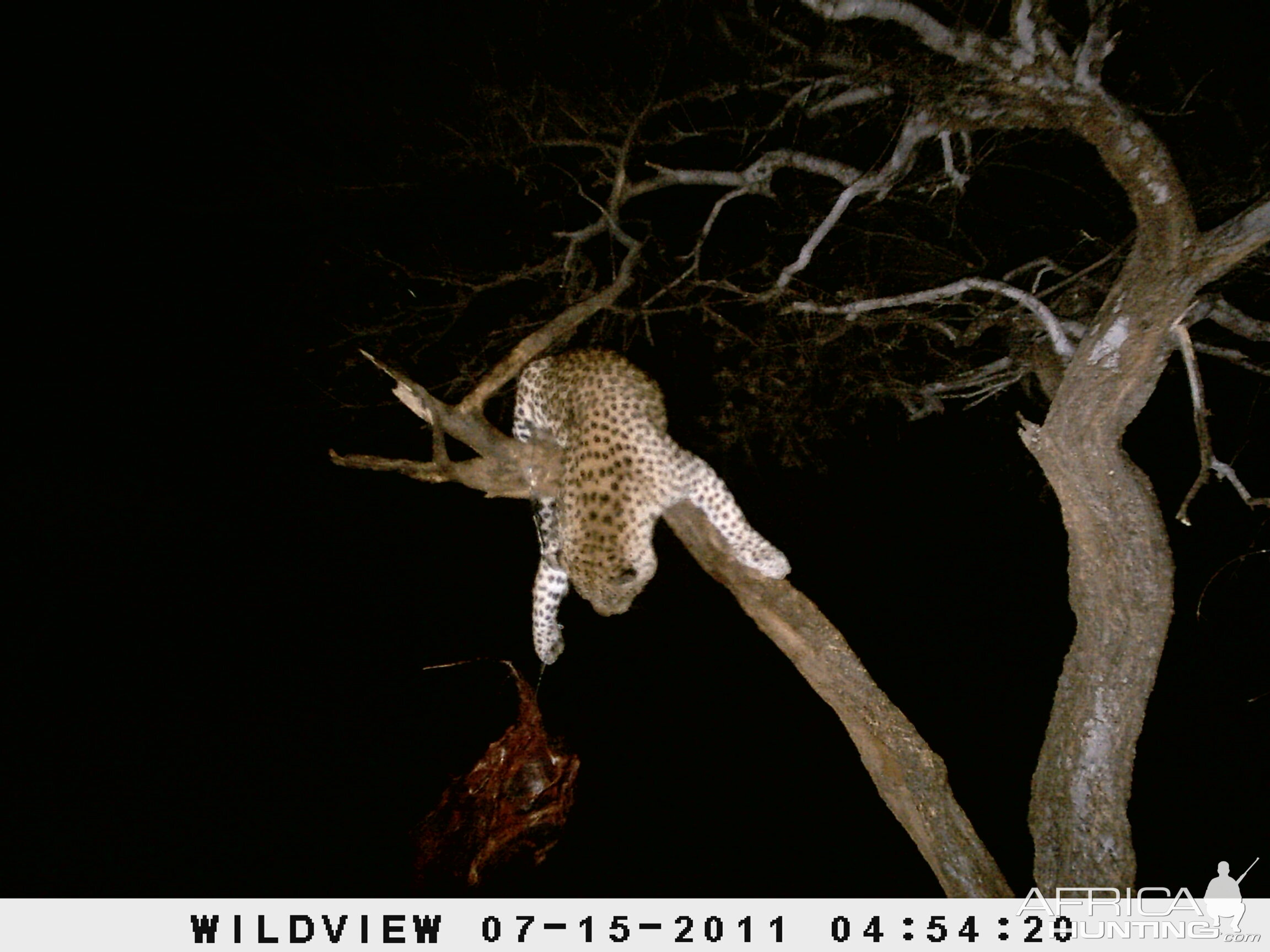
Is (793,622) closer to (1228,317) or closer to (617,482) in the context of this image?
(617,482)

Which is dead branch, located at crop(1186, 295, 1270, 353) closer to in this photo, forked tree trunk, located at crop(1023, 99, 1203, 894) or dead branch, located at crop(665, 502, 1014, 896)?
forked tree trunk, located at crop(1023, 99, 1203, 894)

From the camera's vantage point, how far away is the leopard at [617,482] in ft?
12.6

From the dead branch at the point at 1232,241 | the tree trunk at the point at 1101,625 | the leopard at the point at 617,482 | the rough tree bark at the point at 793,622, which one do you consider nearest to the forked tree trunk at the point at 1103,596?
the tree trunk at the point at 1101,625

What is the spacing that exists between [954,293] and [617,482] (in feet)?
6.40

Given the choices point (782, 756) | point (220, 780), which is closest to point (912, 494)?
point (782, 756)

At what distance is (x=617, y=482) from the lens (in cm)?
382

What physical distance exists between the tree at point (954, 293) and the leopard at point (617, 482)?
20cm

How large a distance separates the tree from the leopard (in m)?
0.20

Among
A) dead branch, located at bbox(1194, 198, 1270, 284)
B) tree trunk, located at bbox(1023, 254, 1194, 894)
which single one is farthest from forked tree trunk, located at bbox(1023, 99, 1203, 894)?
dead branch, located at bbox(1194, 198, 1270, 284)
